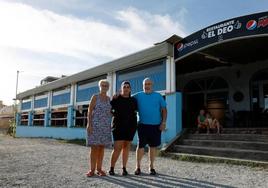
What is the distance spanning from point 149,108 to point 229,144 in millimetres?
3149

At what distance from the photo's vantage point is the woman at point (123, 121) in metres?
4.97

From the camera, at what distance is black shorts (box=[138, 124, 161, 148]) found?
5105 mm

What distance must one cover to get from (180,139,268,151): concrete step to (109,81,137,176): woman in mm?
3270

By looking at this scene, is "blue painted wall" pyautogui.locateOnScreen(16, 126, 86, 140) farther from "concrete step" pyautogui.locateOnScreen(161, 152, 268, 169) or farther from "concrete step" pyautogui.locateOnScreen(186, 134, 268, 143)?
"concrete step" pyautogui.locateOnScreen(161, 152, 268, 169)

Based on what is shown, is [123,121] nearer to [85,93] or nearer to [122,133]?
[122,133]

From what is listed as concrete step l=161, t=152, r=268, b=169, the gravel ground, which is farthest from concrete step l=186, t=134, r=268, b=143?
the gravel ground

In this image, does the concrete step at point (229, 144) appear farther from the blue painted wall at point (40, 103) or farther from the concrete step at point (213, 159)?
the blue painted wall at point (40, 103)

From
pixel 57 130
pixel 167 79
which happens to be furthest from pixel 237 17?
pixel 57 130

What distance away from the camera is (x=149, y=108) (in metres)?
5.14

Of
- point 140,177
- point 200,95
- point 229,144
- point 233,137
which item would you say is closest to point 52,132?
point 200,95

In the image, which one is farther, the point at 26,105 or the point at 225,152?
the point at 26,105

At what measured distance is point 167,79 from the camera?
9.56 metres

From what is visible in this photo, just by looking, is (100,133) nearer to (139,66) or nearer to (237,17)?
(237,17)

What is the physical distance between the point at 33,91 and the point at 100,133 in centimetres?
1743
